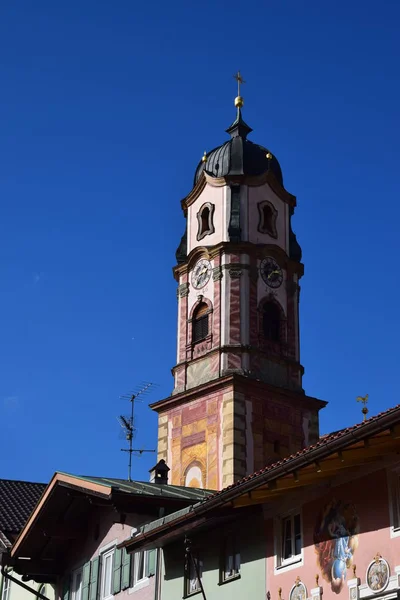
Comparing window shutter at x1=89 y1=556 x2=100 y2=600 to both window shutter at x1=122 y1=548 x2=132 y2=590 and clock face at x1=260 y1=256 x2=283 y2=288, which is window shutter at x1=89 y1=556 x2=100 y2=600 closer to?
window shutter at x1=122 y1=548 x2=132 y2=590

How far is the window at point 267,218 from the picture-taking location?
171ft

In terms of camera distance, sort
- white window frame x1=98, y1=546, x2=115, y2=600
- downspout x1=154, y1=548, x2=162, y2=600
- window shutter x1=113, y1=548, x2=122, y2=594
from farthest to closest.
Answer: white window frame x1=98, y1=546, x2=115, y2=600
window shutter x1=113, y1=548, x2=122, y2=594
downspout x1=154, y1=548, x2=162, y2=600

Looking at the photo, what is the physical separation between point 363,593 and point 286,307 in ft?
104

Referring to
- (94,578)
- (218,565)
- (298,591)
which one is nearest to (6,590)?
(94,578)

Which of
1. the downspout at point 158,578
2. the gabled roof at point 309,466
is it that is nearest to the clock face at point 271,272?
the downspout at point 158,578

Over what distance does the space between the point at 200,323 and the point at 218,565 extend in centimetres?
2668

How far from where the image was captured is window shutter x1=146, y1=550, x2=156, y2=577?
27.1 metres

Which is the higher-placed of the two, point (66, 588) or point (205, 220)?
point (205, 220)

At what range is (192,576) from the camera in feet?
84.1

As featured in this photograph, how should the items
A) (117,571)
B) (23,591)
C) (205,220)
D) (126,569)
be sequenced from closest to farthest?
(126,569) < (117,571) < (23,591) < (205,220)

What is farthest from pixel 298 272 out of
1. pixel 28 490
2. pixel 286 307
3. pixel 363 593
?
pixel 363 593

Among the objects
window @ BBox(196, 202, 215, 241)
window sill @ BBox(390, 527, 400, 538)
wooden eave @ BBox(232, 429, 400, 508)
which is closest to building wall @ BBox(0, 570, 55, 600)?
wooden eave @ BBox(232, 429, 400, 508)

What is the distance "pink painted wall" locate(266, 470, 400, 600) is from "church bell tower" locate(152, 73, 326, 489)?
22448mm

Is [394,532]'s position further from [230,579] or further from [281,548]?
[230,579]
